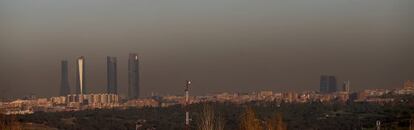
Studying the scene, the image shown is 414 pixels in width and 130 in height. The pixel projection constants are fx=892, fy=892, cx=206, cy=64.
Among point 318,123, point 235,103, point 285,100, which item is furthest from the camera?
point 285,100

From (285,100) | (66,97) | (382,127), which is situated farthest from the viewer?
(66,97)

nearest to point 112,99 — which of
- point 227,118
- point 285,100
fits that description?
point 285,100

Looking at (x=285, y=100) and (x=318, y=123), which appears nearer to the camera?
(x=318, y=123)

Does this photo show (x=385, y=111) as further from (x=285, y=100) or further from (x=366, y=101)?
(x=285, y=100)

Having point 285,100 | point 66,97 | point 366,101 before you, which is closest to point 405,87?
point 366,101

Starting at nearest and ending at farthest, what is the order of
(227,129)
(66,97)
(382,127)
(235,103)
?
1. (382,127)
2. (227,129)
3. (235,103)
4. (66,97)

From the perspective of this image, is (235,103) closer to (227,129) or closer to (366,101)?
(366,101)
